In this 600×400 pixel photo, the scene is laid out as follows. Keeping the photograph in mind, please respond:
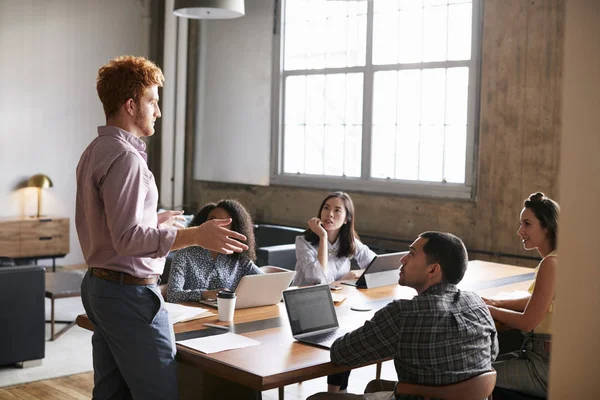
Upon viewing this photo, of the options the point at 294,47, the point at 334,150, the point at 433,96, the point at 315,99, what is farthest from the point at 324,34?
the point at 433,96

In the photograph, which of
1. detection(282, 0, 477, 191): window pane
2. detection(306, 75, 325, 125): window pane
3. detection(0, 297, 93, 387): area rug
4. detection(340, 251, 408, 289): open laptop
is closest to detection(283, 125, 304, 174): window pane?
detection(282, 0, 477, 191): window pane

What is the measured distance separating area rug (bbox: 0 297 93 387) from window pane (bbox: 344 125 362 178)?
11.1 feet

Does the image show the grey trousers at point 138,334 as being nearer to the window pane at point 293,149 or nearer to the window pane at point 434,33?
the window pane at point 434,33

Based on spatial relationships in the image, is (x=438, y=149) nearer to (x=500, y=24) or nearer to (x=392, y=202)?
(x=392, y=202)

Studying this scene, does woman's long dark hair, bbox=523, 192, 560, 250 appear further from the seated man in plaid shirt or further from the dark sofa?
the dark sofa

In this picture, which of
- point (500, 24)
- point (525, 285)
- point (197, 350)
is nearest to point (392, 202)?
point (500, 24)

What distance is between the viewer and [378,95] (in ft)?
26.0

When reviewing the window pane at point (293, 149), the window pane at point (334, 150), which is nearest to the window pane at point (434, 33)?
the window pane at point (334, 150)

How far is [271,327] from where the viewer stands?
3188 mm

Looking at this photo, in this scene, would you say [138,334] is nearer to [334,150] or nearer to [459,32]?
[459,32]

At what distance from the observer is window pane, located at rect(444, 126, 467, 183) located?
7222 mm

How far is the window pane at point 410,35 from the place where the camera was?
7562 millimetres

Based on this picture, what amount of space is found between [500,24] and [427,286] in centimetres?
460

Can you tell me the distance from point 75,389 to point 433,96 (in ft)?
14.5
